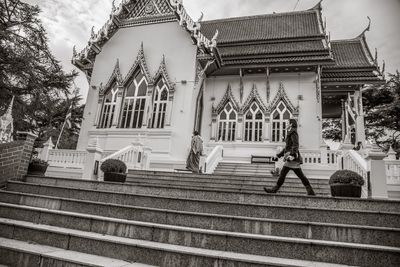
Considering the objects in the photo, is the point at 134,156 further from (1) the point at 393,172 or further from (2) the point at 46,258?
(1) the point at 393,172

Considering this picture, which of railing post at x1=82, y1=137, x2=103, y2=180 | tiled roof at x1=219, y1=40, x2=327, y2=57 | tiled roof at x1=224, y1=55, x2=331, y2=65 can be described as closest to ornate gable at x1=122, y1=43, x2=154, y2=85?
tiled roof at x1=224, y1=55, x2=331, y2=65

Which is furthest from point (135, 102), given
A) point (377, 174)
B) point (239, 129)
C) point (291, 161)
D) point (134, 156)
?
point (377, 174)

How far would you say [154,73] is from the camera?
1385cm

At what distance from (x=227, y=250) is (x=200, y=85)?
1143 cm

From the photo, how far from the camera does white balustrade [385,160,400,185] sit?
343 inches

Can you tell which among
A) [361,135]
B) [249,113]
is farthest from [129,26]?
[361,135]

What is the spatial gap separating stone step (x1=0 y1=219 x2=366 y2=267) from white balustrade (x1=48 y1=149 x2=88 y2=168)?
24.1ft

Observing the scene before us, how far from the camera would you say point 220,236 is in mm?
3676

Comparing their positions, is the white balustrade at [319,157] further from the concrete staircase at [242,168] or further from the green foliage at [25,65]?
the green foliage at [25,65]

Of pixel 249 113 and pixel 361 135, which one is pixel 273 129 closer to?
pixel 249 113

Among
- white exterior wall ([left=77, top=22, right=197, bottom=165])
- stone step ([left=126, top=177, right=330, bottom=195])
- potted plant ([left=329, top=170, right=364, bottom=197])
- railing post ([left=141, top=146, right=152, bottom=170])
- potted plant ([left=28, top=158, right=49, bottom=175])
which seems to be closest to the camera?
potted plant ([left=329, top=170, right=364, bottom=197])

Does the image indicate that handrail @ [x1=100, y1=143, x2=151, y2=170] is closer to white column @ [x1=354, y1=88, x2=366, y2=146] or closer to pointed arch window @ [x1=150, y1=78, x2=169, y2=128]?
pointed arch window @ [x1=150, y1=78, x2=169, y2=128]

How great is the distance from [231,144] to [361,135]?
250 inches

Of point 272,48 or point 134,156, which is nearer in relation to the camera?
point 134,156
